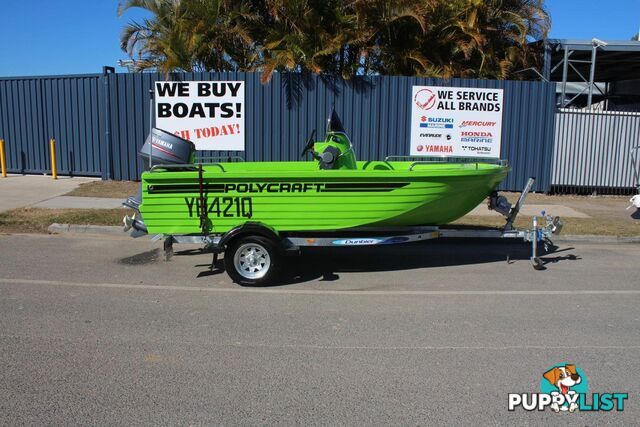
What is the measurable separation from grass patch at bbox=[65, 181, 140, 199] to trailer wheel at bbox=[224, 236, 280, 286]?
6958mm

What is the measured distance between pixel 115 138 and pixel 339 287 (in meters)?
10.1

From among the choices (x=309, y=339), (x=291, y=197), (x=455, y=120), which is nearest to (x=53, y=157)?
(x=455, y=120)

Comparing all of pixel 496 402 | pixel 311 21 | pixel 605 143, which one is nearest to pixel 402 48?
pixel 311 21

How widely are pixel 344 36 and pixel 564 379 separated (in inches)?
449

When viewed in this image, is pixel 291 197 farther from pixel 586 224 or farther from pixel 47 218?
pixel 586 224

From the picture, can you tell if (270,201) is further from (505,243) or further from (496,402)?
(505,243)

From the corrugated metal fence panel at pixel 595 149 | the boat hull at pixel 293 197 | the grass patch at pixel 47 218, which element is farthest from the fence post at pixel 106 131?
the corrugated metal fence panel at pixel 595 149

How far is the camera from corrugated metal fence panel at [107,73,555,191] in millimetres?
13727

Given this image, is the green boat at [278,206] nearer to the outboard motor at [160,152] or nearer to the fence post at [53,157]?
the outboard motor at [160,152]

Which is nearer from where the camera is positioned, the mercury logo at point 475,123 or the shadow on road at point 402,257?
the shadow on road at point 402,257

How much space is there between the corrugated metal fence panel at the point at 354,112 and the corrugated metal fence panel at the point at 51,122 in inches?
48.9

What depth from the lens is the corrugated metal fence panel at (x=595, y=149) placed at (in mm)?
13906

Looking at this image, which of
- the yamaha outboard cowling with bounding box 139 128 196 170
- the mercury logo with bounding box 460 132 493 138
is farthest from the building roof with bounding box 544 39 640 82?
the yamaha outboard cowling with bounding box 139 128 196 170

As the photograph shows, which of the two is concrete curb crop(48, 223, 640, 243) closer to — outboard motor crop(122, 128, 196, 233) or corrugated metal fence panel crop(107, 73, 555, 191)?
outboard motor crop(122, 128, 196, 233)
